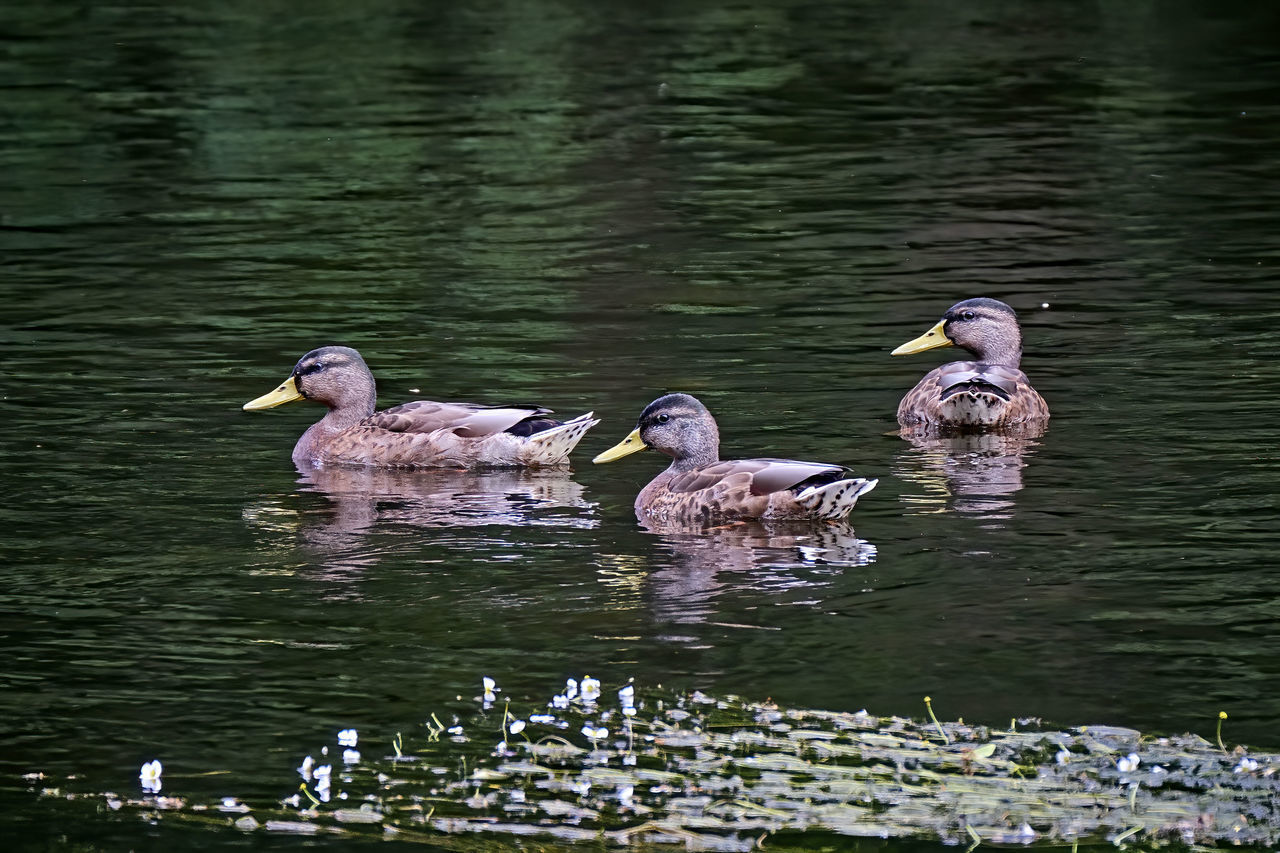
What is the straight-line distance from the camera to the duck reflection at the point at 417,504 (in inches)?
500

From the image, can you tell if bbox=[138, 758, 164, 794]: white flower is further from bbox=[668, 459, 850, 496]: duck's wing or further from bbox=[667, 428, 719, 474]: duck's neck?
bbox=[667, 428, 719, 474]: duck's neck

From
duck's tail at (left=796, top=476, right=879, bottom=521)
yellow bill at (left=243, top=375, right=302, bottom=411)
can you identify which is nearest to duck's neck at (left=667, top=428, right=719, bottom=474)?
duck's tail at (left=796, top=476, right=879, bottom=521)

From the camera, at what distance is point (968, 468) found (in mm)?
13906

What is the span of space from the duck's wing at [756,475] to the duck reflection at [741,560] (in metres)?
0.25

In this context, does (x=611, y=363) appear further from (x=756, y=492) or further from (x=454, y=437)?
(x=756, y=492)

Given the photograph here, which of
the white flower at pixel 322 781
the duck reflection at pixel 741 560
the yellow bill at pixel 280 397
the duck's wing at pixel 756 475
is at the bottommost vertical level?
the white flower at pixel 322 781

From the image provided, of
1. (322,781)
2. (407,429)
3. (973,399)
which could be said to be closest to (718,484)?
(407,429)

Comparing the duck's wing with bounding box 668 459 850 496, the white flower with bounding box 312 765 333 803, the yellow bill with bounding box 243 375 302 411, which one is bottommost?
the white flower with bounding box 312 765 333 803

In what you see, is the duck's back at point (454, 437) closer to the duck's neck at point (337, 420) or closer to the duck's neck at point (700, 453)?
the duck's neck at point (337, 420)

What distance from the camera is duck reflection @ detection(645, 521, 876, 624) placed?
10969 millimetres

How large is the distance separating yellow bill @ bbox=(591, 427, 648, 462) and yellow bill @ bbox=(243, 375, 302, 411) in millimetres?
2710

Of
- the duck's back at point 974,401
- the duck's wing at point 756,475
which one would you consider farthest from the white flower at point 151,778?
the duck's back at point 974,401

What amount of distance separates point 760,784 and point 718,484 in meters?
4.46

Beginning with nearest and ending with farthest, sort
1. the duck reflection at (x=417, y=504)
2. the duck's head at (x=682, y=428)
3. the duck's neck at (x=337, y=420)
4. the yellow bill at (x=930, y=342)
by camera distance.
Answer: the duck reflection at (x=417, y=504) → the duck's head at (x=682, y=428) → the duck's neck at (x=337, y=420) → the yellow bill at (x=930, y=342)
